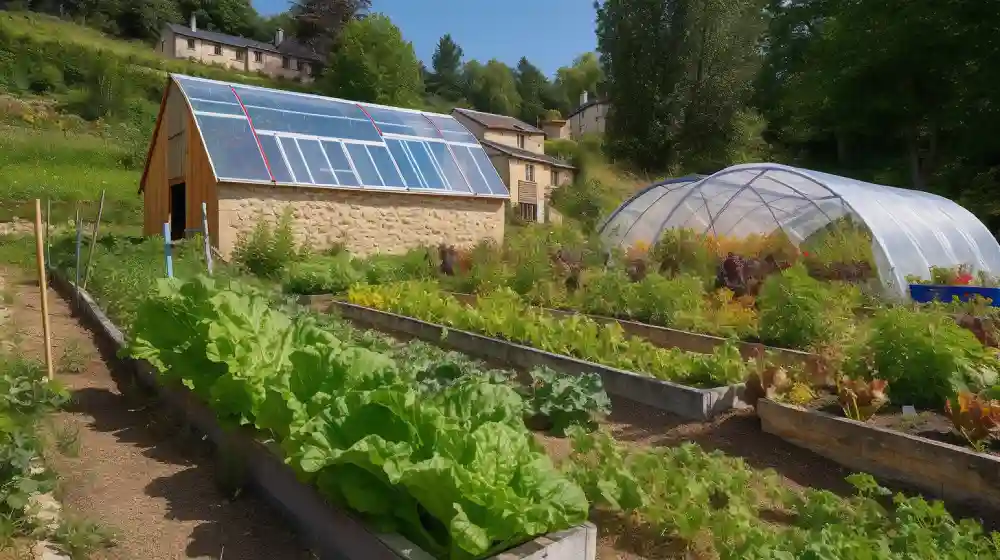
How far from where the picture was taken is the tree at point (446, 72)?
234 ft

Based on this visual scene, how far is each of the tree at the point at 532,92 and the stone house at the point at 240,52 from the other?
70.5ft

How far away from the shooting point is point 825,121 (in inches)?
1145

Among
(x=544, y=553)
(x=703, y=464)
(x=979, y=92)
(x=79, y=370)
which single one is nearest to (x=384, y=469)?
(x=544, y=553)

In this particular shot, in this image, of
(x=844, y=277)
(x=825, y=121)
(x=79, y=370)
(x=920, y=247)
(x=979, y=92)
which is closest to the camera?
(x=79, y=370)

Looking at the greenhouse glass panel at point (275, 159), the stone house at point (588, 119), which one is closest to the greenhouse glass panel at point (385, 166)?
the greenhouse glass panel at point (275, 159)

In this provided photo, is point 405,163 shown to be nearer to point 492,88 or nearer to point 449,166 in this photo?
point 449,166

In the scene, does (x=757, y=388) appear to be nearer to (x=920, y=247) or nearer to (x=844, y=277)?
(x=844, y=277)

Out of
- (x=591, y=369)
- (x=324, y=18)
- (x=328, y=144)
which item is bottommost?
(x=591, y=369)

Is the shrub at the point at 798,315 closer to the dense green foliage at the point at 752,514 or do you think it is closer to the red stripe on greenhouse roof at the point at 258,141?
the dense green foliage at the point at 752,514

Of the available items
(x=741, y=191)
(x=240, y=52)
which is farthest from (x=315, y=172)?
(x=240, y=52)

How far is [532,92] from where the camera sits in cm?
7125

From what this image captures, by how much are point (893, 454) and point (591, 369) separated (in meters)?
2.27

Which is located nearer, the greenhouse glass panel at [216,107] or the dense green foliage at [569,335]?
the dense green foliage at [569,335]

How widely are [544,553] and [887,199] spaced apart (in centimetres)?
1065
